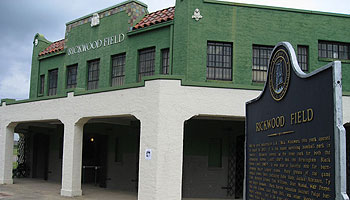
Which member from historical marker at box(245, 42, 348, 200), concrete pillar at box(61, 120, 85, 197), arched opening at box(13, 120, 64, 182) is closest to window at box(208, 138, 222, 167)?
concrete pillar at box(61, 120, 85, 197)

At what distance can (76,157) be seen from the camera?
17.0 metres

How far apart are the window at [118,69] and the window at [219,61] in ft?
16.1

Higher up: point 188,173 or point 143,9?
point 143,9

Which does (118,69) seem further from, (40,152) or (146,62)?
(40,152)

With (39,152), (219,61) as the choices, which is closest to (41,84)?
(39,152)

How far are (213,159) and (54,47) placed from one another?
12.7 meters

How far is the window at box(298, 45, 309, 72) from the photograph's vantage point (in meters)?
17.5

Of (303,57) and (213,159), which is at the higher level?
(303,57)

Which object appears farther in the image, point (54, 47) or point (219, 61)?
point (54, 47)

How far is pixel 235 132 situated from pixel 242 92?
→ 14.7 ft

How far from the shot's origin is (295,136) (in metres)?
5.05

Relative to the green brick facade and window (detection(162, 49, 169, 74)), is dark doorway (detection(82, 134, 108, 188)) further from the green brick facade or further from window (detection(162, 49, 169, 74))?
window (detection(162, 49, 169, 74))

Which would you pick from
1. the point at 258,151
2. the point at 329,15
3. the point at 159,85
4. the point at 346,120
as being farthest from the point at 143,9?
the point at 258,151

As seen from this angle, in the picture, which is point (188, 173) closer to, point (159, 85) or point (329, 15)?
point (159, 85)
